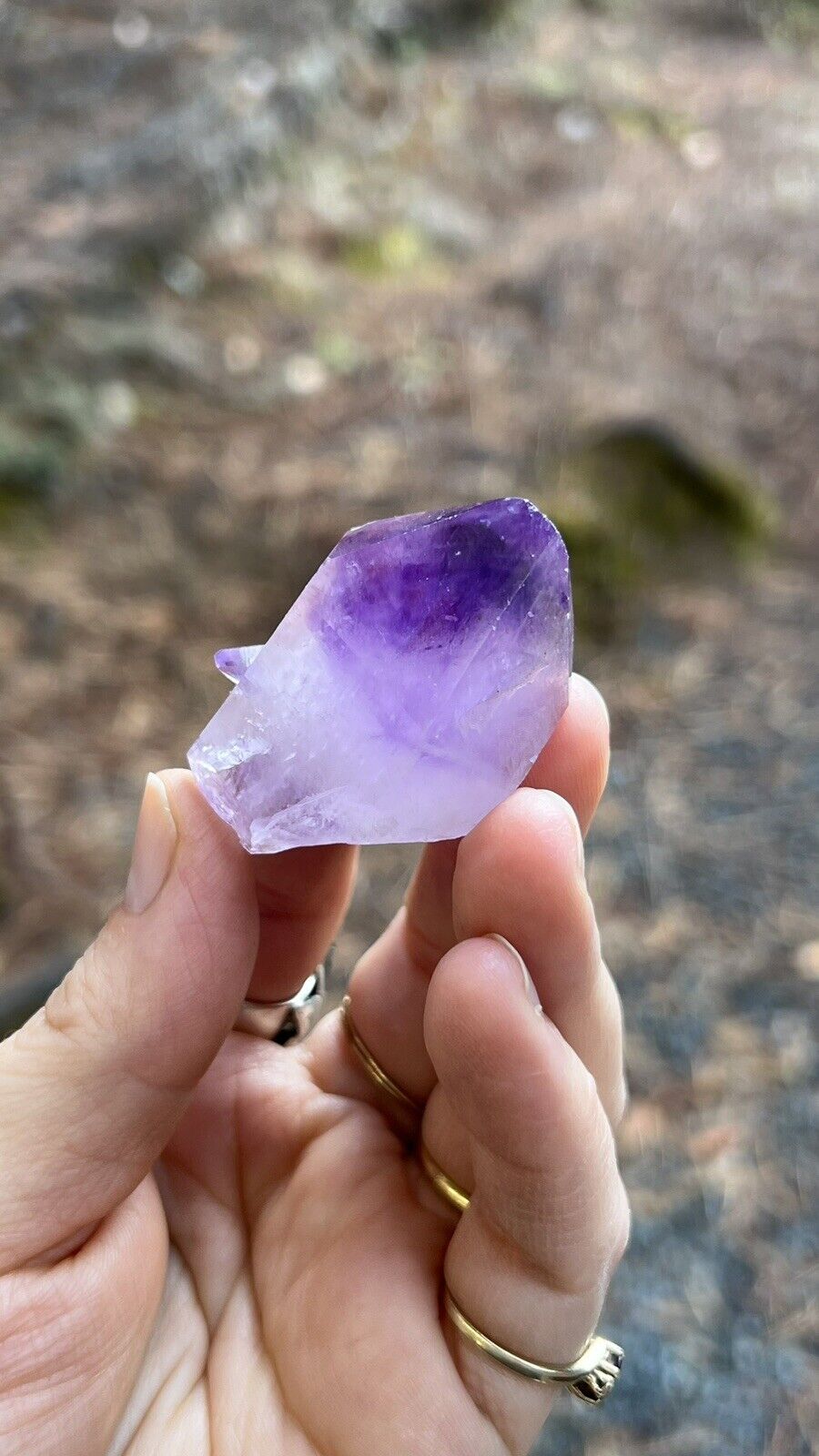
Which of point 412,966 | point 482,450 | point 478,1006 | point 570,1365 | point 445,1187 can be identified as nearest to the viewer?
point 478,1006

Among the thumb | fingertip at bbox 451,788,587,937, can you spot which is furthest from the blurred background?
fingertip at bbox 451,788,587,937

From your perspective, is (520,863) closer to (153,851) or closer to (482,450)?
(153,851)

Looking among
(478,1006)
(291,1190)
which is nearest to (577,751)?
(478,1006)

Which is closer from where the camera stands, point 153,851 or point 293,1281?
point 153,851

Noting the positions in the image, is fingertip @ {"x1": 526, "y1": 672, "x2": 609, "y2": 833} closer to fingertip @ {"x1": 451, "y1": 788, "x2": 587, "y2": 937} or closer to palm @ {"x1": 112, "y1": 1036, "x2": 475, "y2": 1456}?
fingertip @ {"x1": 451, "y1": 788, "x2": 587, "y2": 937}

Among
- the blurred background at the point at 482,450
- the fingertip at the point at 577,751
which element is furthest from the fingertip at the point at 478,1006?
the blurred background at the point at 482,450
